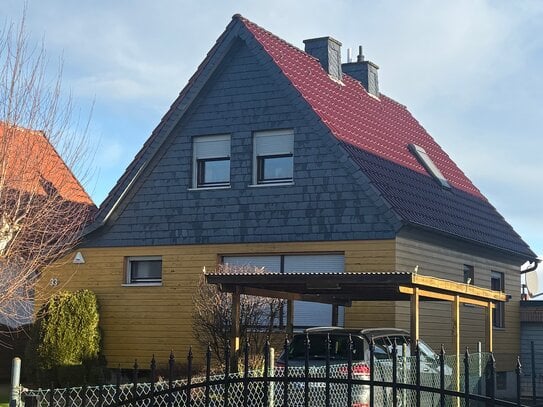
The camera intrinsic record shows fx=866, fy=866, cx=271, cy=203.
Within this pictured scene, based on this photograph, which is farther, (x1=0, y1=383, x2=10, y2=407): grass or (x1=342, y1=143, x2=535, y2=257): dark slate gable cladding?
(x1=342, y1=143, x2=535, y2=257): dark slate gable cladding

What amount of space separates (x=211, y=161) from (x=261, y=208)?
202 centimetres

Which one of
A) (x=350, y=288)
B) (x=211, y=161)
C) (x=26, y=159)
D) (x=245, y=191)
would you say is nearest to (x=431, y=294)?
(x=350, y=288)

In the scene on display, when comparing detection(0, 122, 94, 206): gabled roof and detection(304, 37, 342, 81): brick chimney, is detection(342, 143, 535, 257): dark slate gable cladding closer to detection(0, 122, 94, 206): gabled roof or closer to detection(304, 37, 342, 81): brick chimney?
detection(304, 37, 342, 81): brick chimney

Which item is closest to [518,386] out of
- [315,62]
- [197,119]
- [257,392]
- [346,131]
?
[257,392]

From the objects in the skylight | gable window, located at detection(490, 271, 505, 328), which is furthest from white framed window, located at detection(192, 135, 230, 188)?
gable window, located at detection(490, 271, 505, 328)

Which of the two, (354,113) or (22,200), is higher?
(354,113)

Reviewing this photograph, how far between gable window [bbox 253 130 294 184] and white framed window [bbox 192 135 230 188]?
0.81m

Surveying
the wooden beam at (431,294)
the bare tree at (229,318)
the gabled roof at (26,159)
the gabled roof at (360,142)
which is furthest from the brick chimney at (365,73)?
the gabled roof at (26,159)

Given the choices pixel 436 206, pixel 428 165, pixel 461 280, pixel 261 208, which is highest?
pixel 428 165

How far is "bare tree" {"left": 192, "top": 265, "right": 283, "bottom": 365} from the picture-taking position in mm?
17031

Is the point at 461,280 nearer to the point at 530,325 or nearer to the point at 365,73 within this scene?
the point at 530,325

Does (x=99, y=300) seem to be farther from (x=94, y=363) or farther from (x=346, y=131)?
(x=346, y=131)

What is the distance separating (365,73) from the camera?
2617 centimetres

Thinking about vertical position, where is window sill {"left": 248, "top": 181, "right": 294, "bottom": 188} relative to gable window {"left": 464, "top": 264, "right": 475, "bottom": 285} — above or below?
above
